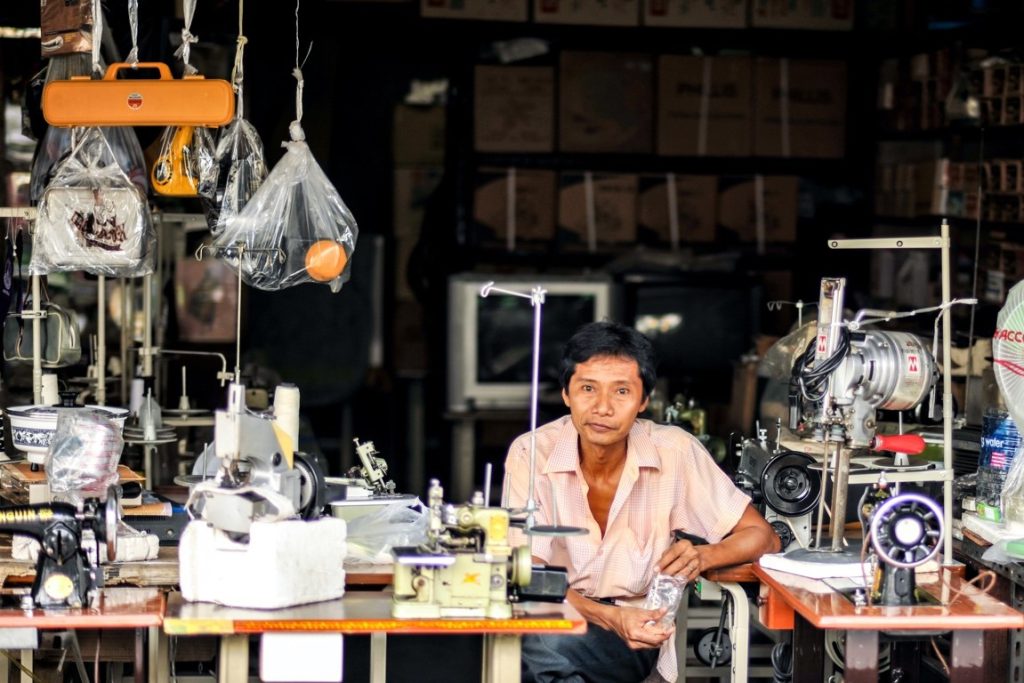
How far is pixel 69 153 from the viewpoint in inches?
181

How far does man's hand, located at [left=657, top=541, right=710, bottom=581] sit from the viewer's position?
4.05 m

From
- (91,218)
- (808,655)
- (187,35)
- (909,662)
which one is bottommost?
(909,662)

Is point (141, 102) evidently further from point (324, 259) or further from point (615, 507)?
point (615, 507)

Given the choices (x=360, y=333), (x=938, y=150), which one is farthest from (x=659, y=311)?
(x=360, y=333)

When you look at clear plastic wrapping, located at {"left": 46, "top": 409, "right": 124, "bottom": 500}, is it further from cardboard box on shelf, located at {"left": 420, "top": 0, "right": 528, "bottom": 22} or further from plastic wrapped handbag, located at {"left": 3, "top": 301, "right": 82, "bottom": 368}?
cardboard box on shelf, located at {"left": 420, "top": 0, "right": 528, "bottom": 22}

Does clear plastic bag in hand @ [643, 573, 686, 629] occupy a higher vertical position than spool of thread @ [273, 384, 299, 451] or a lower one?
lower

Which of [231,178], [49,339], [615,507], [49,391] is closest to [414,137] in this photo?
[49,339]

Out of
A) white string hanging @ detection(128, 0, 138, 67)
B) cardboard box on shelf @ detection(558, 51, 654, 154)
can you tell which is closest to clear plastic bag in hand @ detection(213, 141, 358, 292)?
white string hanging @ detection(128, 0, 138, 67)

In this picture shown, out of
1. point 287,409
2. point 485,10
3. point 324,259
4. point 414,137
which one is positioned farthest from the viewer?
point 414,137

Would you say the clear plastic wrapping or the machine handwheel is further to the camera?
the machine handwheel

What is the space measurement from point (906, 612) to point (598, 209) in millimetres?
4319

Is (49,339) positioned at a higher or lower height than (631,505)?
higher

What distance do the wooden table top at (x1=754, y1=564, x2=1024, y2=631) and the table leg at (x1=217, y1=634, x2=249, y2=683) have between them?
4.19ft

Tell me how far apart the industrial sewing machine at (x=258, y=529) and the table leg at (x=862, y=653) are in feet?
3.88
